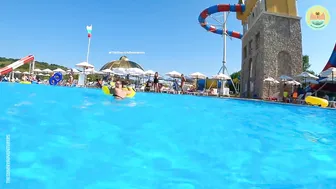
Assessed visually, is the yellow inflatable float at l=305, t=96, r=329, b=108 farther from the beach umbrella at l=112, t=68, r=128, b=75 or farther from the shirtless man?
the beach umbrella at l=112, t=68, r=128, b=75

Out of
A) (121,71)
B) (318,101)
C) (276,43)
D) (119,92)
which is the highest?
(276,43)

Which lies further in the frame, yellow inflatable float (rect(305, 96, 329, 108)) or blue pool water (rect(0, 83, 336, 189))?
yellow inflatable float (rect(305, 96, 329, 108))

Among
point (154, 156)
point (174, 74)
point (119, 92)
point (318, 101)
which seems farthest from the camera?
point (174, 74)

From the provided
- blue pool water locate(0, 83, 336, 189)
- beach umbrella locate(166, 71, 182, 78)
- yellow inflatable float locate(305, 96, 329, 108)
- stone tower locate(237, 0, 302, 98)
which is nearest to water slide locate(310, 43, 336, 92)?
stone tower locate(237, 0, 302, 98)

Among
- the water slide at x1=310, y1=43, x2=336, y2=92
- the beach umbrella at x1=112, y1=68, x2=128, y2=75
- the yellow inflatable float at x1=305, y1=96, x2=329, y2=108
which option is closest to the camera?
the yellow inflatable float at x1=305, y1=96, x2=329, y2=108

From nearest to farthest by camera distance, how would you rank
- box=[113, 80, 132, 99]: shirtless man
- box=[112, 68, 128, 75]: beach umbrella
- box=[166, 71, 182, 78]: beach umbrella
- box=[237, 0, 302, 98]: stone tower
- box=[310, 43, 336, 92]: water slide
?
box=[113, 80, 132, 99]: shirtless man → box=[237, 0, 302, 98]: stone tower → box=[310, 43, 336, 92]: water slide → box=[166, 71, 182, 78]: beach umbrella → box=[112, 68, 128, 75]: beach umbrella

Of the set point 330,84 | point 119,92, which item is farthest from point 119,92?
point 330,84

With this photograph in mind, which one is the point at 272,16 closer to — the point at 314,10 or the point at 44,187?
the point at 314,10

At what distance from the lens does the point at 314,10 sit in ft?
44.7

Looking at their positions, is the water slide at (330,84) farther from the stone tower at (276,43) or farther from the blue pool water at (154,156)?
the blue pool water at (154,156)

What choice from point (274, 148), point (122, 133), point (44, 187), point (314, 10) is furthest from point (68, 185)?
point (314, 10)

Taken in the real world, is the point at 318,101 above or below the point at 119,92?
below

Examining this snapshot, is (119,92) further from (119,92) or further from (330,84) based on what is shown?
(330,84)

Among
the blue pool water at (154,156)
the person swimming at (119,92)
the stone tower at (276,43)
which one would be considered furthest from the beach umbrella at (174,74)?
the blue pool water at (154,156)
